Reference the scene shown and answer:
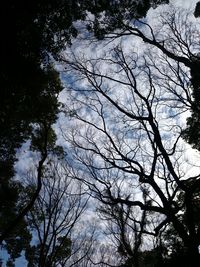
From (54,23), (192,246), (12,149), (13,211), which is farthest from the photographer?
(13,211)

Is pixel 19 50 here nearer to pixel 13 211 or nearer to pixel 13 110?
pixel 13 110

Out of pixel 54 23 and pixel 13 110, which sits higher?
pixel 54 23

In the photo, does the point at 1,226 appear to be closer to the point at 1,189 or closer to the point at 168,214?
the point at 1,189

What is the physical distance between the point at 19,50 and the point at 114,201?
5997mm

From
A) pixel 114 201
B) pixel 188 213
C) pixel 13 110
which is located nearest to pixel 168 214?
pixel 188 213

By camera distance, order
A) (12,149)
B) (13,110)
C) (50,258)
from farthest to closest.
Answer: (50,258), (12,149), (13,110)

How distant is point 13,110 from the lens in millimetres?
10273

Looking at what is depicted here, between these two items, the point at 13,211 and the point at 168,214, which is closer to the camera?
the point at 168,214

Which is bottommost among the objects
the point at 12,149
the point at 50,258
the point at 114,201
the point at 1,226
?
the point at 50,258

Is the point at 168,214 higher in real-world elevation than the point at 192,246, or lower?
higher

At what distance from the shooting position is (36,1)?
26.8 feet

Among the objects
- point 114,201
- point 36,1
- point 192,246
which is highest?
point 36,1

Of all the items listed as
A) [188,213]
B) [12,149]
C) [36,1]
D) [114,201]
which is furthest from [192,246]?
[36,1]

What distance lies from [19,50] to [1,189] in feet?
22.8
